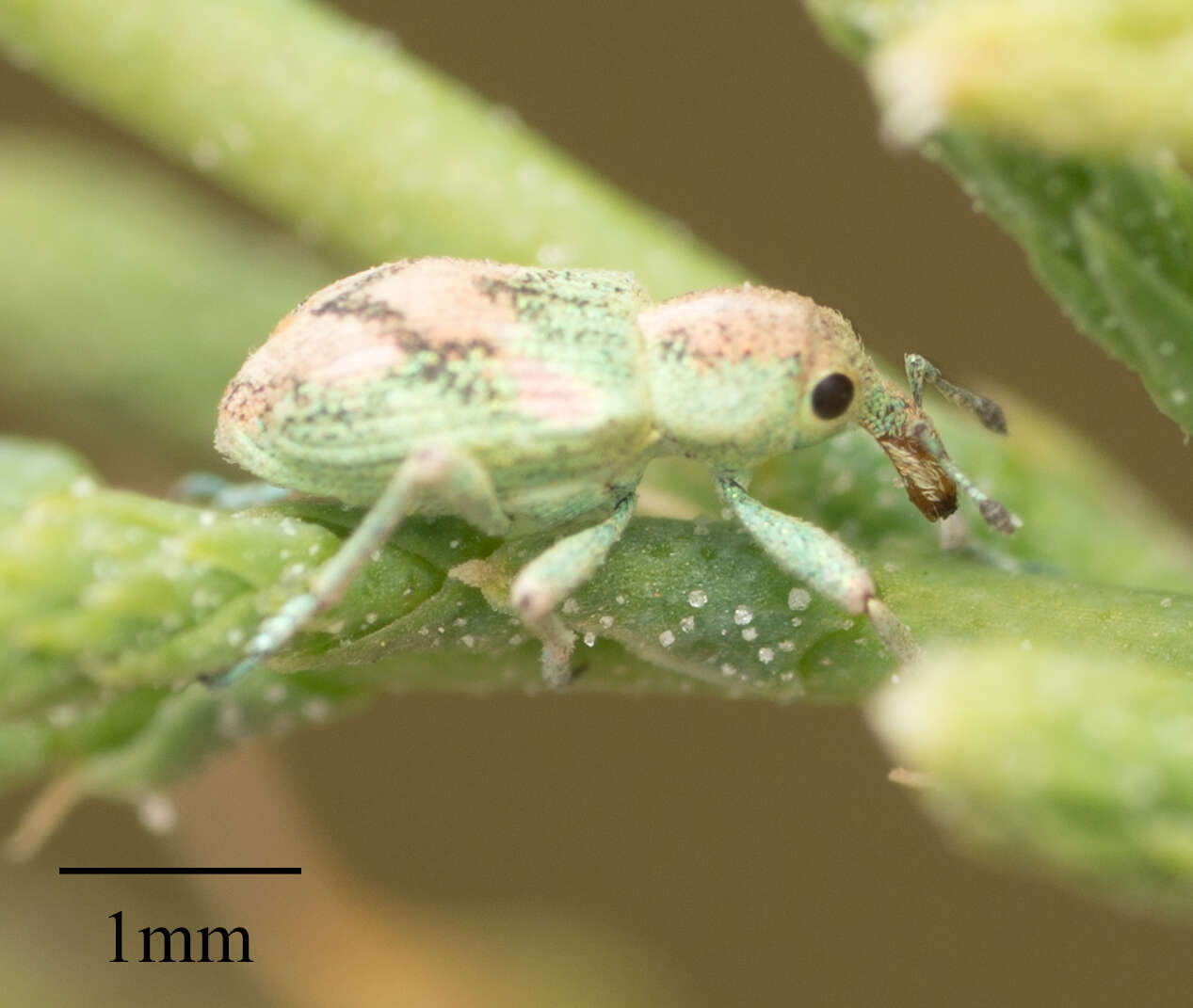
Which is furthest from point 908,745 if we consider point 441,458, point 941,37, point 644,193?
point 644,193

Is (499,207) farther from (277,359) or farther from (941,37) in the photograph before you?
(941,37)

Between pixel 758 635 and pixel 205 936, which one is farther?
pixel 205 936

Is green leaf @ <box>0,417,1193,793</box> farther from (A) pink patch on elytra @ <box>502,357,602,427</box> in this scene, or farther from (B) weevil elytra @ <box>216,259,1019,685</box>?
(A) pink patch on elytra @ <box>502,357,602,427</box>

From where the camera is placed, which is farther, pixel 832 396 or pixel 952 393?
pixel 952 393

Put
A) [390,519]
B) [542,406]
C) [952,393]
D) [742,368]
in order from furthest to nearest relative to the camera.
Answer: [952,393]
[742,368]
[542,406]
[390,519]

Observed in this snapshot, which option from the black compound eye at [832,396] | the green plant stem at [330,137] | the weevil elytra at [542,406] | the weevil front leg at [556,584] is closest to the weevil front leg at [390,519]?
the weevil elytra at [542,406]

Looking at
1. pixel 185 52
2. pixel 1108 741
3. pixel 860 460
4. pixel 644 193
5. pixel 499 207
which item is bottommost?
pixel 1108 741

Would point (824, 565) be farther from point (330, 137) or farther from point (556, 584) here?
point (330, 137)

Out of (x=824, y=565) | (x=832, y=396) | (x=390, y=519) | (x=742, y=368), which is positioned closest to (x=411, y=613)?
(x=390, y=519)
